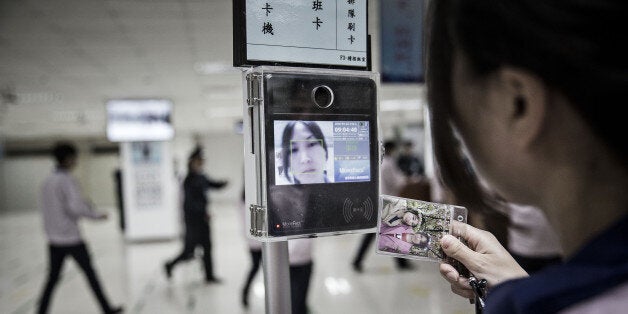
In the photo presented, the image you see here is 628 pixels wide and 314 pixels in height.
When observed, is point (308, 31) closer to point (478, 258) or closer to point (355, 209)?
point (355, 209)

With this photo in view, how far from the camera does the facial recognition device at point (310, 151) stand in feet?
2.88

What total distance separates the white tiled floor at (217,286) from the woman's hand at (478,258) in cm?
348

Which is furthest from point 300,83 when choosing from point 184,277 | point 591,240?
point 184,277

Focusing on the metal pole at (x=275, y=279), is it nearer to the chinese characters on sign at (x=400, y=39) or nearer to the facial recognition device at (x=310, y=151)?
the facial recognition device at (x=310, y=151)

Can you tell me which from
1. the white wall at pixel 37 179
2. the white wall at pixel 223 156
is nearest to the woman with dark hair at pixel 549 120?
the white wall at pixel 223 156

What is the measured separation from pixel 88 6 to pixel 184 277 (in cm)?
340

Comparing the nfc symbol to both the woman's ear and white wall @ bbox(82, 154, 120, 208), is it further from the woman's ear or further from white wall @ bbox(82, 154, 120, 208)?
white wall @ bbox(82, 154, 120, 208)

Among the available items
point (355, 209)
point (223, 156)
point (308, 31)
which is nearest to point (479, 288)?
point (355, 209)

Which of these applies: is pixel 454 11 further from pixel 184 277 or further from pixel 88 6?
pixel 184 277

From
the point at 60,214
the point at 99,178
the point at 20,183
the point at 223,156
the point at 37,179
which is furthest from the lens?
the point at 223,156

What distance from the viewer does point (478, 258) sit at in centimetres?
83

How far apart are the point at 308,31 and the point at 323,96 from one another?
15cm

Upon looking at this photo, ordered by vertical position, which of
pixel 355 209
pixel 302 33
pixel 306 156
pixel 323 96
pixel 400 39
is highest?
pixel 400 39

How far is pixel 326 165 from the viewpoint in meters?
0.94
